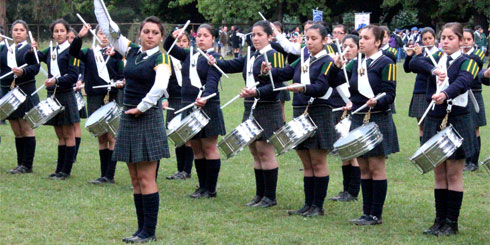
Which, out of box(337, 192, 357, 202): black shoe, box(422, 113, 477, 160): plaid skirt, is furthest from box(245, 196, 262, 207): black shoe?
box(422, 113, 477, 160): plaid skirt

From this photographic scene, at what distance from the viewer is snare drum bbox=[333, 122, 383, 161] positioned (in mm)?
6504

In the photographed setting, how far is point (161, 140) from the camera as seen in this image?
626 cm

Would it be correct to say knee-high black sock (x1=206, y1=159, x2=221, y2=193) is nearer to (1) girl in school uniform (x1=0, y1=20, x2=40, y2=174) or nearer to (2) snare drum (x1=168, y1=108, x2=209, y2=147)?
(2) snare drum (x1=168, y1=108, x2=209, y2=147)

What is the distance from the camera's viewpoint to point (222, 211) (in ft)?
25.0

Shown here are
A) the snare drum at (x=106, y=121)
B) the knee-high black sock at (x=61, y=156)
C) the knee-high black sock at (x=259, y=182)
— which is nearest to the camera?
the knee-high black sock at (x=259, y=182)

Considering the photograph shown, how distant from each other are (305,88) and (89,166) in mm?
4445

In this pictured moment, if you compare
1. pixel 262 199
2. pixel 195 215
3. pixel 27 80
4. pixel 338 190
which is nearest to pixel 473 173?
pixel 338 190

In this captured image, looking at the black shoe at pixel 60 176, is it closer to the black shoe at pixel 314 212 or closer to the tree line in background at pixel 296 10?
the black shoe at pixel 314 212

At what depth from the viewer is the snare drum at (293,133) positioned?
23.1 ft

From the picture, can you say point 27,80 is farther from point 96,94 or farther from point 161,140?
point 161,140

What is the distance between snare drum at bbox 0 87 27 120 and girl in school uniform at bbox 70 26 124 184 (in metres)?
0.83

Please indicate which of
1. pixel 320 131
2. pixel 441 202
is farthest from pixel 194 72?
pixel 441 202

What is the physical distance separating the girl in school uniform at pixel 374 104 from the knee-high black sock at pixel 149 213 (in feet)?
6.41

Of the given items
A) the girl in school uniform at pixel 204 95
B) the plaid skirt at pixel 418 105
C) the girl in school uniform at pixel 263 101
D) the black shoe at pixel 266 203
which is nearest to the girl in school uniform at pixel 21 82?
the girl in school uniform at pixel 204 95
